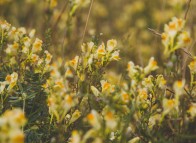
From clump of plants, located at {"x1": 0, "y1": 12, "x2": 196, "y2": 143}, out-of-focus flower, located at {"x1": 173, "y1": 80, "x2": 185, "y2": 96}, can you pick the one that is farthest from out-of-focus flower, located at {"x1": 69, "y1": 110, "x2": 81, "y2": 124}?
out-of-focus flower, located at {"x1": 173, "y1": 80, "x2": 185, "y2": 96}

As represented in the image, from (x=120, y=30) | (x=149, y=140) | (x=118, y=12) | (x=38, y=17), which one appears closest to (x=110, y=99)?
(x=149, y=140)

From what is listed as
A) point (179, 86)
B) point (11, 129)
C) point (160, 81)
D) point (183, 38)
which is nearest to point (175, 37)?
point (183, 38)

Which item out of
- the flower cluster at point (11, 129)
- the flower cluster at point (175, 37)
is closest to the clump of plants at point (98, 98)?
the flower cluster at point (175, 37)

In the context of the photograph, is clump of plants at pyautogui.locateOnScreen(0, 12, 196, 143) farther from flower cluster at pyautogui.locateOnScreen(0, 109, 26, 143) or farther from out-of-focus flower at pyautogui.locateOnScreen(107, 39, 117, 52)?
flower cluster at pyautogui.locateOnScreen(0, 109, 26, 143)

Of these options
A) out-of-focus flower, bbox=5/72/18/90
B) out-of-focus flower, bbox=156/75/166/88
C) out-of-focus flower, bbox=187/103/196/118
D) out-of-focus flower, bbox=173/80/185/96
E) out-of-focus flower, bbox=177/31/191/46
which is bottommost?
out-of-focus flower, bbox=187/103/196/118

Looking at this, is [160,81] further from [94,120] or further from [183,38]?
[94,120]

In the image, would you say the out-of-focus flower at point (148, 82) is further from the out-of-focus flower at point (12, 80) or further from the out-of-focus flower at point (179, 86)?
the out-of-focus flower at point (12, 80)

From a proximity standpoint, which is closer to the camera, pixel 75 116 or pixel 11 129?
pixel 11 129

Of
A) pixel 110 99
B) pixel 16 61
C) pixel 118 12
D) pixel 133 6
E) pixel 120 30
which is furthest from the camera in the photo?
pixel 118 12

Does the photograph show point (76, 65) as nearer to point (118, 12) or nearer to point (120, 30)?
point (120, 30)

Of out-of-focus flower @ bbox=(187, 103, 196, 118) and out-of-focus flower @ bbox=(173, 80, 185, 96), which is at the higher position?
out-of-focus flower @ bbox=(173, 80, 185, 96)

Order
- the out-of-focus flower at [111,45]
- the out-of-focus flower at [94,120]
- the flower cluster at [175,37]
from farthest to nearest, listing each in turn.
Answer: the out-of-focus flower at [111,45] < the flower cluster at [175,37] < the out-of-focus flower at [94,120]
